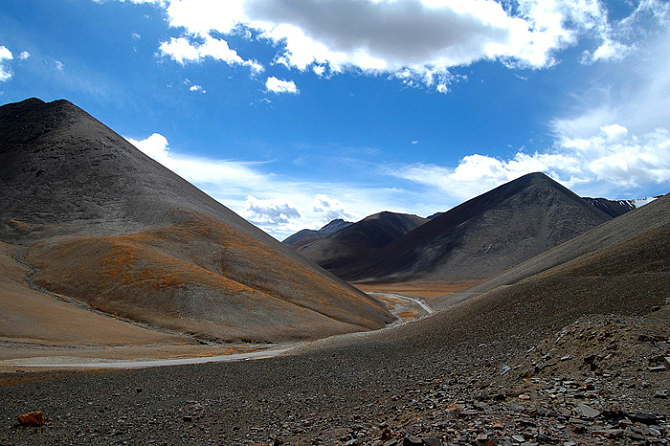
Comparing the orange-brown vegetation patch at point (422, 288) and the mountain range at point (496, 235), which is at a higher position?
the mountain range at point (496, 235)

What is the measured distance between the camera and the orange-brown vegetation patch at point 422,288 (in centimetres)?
12080

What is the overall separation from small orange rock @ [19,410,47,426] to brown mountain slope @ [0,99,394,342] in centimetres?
2920

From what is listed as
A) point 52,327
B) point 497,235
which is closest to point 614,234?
point 52,327

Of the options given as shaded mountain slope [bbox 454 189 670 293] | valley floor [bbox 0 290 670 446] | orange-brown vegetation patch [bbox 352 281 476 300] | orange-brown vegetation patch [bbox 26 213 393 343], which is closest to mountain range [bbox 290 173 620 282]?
orange-brown vegetation patch [bbox 352 281 476 300]

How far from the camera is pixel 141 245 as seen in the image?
58750mm

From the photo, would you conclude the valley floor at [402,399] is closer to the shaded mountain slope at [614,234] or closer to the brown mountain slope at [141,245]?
the brown mountain slope at [141,245]

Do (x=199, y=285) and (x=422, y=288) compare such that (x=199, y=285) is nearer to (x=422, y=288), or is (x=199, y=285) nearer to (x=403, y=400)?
(x=403, y=400)

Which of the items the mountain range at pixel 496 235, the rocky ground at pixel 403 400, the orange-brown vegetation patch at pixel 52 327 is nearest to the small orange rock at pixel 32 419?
the rocky ground at pixel 403 400

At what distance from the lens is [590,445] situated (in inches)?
294

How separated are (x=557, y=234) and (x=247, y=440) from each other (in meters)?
165

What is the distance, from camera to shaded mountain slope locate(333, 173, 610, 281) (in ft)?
498

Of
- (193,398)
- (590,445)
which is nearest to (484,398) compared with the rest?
(590,445)

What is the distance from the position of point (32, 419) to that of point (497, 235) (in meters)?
169

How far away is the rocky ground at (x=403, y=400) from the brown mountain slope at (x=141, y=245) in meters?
25.2
